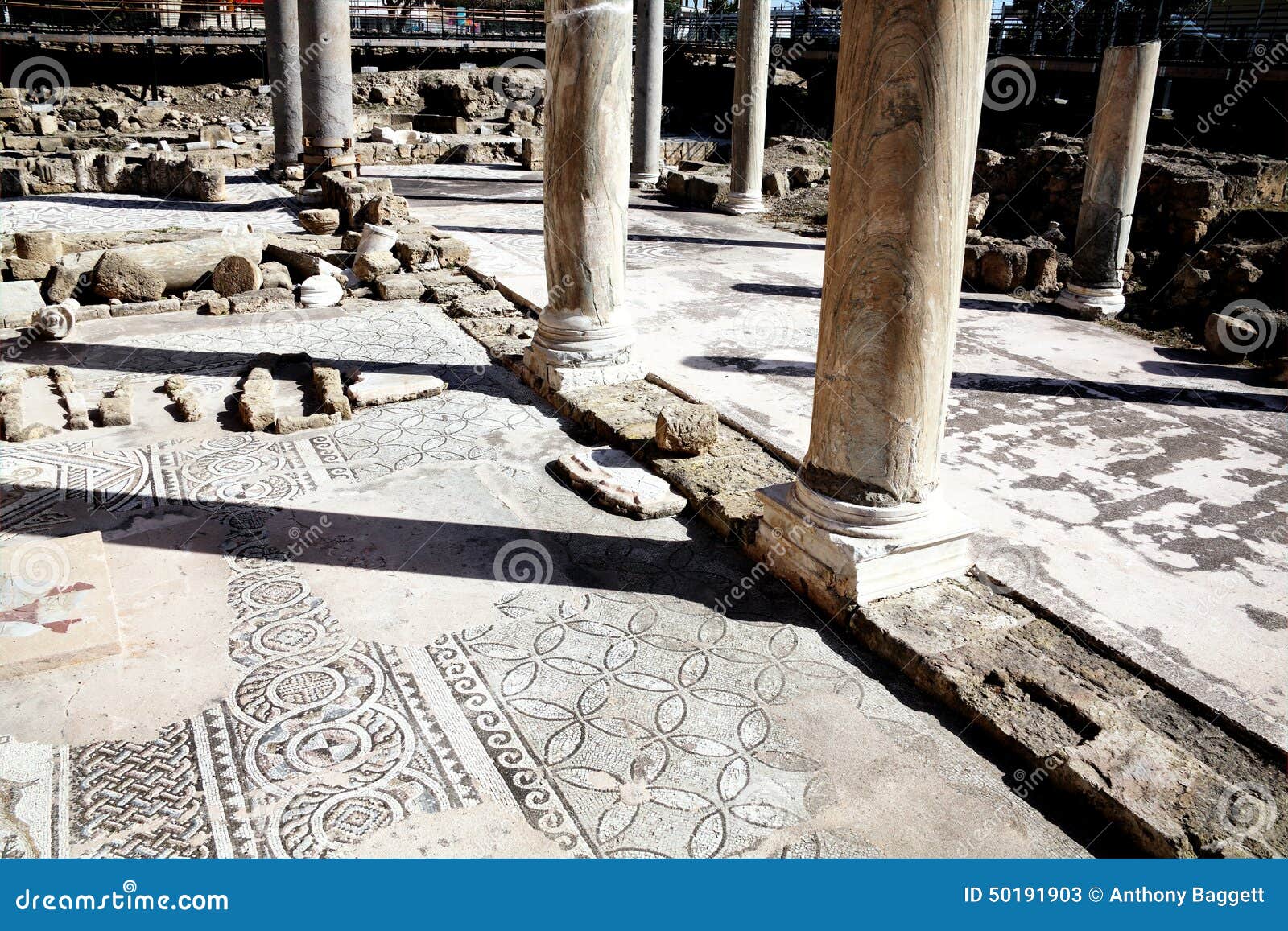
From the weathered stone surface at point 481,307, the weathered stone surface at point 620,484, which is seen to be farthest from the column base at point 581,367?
the weathered stone surface at point 481,307

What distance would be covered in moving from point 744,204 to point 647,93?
2.75m

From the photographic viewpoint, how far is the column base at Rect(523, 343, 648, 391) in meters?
7.11

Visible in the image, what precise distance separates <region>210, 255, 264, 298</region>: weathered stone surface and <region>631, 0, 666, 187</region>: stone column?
8.28 meters

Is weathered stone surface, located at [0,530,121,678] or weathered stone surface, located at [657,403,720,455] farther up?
weathered stone surface, located at [657,403,720,455]

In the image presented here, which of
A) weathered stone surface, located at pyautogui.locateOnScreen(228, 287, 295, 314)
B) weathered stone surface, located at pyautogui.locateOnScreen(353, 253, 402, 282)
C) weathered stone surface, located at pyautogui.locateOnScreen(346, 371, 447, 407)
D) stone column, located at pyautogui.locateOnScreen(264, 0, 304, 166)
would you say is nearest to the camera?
weathered stone surface, located at pyautogui.locateOnScreen(346, 371, 447, 407)

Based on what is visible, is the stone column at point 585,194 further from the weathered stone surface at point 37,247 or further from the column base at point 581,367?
the weathered stone surface at point 37,247

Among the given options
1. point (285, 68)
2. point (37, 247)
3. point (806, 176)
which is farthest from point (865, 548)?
point (285, 68)

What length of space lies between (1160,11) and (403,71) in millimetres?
25608

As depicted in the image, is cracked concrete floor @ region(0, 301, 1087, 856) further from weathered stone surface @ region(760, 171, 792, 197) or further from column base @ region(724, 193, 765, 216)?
weathered stone surface @ region(760, 171, 792, 197)

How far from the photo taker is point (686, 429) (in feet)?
19.3

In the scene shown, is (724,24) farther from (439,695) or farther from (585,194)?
(439,695)

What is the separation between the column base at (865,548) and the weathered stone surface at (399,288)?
21.1 feet

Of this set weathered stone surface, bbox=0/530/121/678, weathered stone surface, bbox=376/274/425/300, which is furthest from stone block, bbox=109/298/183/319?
weathered stone surface, bbox=0/530/121/678
